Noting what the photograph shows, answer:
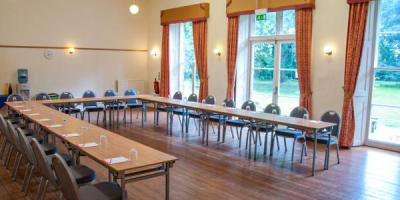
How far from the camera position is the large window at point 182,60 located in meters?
11.0

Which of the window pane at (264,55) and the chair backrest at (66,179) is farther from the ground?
the window pane at (264,55)

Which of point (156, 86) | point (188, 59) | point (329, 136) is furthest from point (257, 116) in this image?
point (156, 86)

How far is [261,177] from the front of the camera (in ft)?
16.4

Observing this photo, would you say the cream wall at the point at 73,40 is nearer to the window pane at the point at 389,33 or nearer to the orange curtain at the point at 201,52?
the orange curtain at the point at 201,52

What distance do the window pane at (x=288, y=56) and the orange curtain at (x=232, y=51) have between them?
1.32m

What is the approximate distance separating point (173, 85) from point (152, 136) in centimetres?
428

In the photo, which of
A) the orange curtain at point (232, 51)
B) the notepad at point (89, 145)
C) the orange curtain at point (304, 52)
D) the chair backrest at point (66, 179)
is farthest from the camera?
the orange curtain at point (232, 51)

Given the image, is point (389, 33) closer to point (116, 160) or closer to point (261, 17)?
point (261, 17)

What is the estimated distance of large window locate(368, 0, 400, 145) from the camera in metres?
6.55

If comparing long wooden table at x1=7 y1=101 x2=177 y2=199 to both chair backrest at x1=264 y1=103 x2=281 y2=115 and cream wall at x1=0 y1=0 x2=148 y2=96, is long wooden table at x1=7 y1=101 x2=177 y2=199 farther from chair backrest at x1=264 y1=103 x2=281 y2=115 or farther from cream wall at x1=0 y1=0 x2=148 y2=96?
cream wall at x1=0 y1=0 x2=148 y2=96

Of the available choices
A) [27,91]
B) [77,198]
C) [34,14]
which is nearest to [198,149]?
[77,198]

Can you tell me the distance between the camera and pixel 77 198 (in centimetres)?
263

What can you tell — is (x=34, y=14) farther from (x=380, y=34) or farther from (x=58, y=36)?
(x=380, y=34)

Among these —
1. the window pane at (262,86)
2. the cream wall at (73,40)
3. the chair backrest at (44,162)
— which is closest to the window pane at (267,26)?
the window pane at (262,86)
